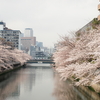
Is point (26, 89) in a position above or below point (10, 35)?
below

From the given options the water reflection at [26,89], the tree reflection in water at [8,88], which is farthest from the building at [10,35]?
the tree reflection in water at [8,88]

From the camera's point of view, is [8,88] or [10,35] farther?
[10,35]

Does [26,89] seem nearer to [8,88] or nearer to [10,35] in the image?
[8,88]

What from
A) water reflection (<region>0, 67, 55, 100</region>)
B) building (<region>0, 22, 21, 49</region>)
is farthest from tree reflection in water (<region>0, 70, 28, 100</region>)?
building (<region>0, 22, 21, 49</region>)

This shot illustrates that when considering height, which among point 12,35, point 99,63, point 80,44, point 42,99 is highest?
point 12,35

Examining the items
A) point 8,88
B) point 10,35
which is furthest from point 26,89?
point 10,35

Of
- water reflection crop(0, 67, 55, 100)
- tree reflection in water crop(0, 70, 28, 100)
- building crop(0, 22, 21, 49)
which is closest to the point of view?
water reflection crop(0, 67, 55, 100)

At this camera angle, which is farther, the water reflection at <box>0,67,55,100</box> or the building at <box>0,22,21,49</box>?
the building at <box>0,22,21,49</box>

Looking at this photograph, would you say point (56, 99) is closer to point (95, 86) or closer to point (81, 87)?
point (95, 86)

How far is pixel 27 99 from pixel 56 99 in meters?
Result: 2.28

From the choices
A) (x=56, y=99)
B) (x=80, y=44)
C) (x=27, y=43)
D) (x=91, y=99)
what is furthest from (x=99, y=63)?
(x=27, y=43)

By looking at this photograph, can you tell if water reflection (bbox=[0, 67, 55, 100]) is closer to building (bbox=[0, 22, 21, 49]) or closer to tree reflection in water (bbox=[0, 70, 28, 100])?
tree reflection in water (bbox=[0, 70, 28, 100])

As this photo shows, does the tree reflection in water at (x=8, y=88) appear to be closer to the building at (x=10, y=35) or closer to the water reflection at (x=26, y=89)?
the water reflection at (x=26, y=89)

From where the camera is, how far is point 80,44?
765 inches
